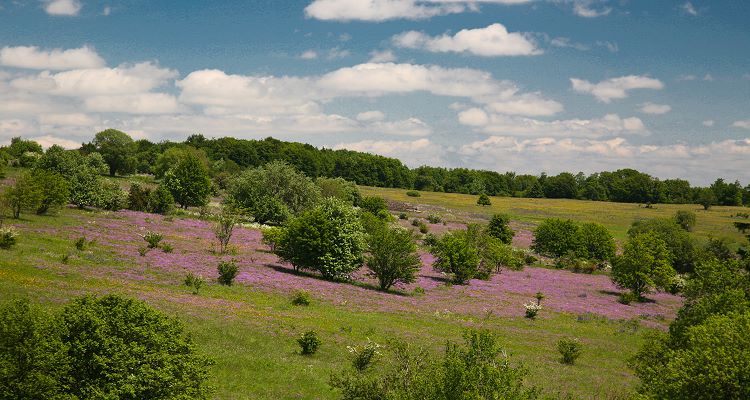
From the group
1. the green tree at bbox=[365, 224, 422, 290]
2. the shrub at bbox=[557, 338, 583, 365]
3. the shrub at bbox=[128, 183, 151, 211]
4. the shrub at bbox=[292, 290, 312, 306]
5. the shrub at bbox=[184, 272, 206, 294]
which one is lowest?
the shrub at bbox=[557, 338, 583, 365]

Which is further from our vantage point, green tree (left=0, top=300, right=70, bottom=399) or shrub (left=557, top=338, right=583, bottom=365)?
shrub (left=557, top=338, right=583, bottom=365)

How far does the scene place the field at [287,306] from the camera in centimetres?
2502

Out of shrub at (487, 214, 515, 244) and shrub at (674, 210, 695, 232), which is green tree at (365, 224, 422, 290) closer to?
shrub at (487, 214, 515, 244)

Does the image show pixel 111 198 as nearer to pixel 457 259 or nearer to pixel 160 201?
pixel 160 201

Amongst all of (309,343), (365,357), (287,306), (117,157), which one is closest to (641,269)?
(287,306)

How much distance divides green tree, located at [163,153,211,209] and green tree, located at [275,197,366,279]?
34.9m

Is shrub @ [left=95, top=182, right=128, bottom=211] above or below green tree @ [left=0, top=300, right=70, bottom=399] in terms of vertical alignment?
above

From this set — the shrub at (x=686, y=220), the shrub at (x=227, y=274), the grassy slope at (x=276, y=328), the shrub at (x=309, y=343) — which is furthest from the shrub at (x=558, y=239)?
the shrub at (x=309, y=343)

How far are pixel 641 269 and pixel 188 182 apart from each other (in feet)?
207

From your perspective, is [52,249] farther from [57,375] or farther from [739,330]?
[739,330]

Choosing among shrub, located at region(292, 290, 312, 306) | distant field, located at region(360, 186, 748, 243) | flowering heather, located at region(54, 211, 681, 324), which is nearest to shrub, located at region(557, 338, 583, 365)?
flowering heather, located at region(54, 211, 681, 324)

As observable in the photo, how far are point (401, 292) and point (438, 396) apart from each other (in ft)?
118

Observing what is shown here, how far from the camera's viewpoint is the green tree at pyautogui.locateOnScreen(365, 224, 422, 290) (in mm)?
48344

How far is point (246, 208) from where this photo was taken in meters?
79.4
